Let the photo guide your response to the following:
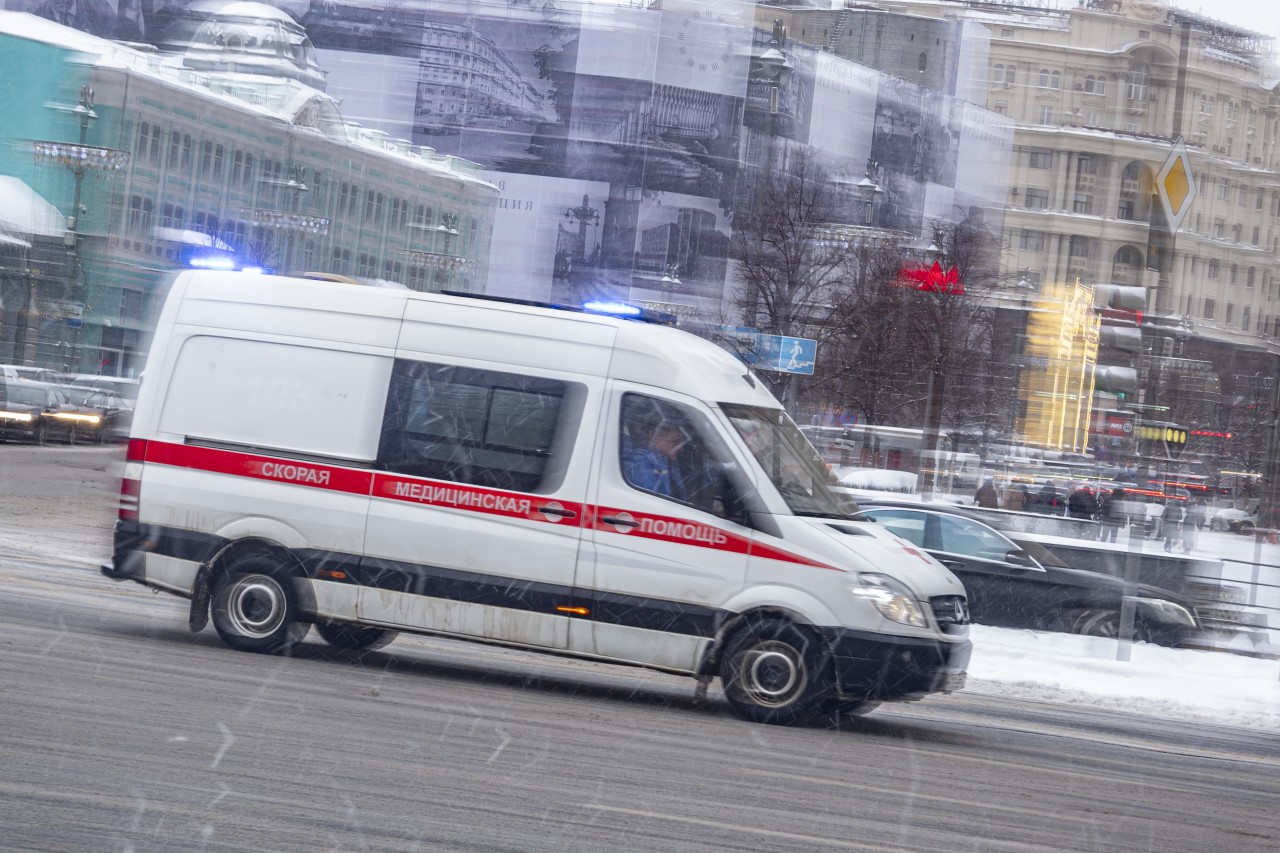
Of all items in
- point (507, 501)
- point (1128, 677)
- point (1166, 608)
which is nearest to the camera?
point (507, 501)

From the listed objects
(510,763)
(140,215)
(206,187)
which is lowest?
(510,763)

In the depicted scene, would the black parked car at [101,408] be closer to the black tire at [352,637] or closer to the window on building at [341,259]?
the window on building at [341,259]

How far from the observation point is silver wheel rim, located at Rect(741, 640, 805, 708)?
8.80 m

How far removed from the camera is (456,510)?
364 inches

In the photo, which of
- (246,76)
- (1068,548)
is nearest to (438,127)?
(246,76)

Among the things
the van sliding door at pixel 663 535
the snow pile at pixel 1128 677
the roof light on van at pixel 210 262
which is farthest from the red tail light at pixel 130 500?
the snow pile at pixel 1128 677

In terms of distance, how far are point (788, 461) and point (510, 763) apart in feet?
9.90

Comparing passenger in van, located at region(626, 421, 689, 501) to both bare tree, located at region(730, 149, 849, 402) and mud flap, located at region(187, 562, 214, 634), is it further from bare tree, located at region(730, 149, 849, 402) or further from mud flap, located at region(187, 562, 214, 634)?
bare tree, located at region(730, 149, 849, 402)

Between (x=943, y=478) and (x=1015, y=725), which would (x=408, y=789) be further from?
(x=943, y=478)

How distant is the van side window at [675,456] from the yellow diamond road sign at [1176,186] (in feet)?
23.4

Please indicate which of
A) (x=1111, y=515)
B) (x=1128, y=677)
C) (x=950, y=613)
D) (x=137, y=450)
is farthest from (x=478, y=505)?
(x=1111, y=515)

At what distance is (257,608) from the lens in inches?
376

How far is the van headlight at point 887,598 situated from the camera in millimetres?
8688

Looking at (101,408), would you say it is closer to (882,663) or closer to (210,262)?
(210,262)
